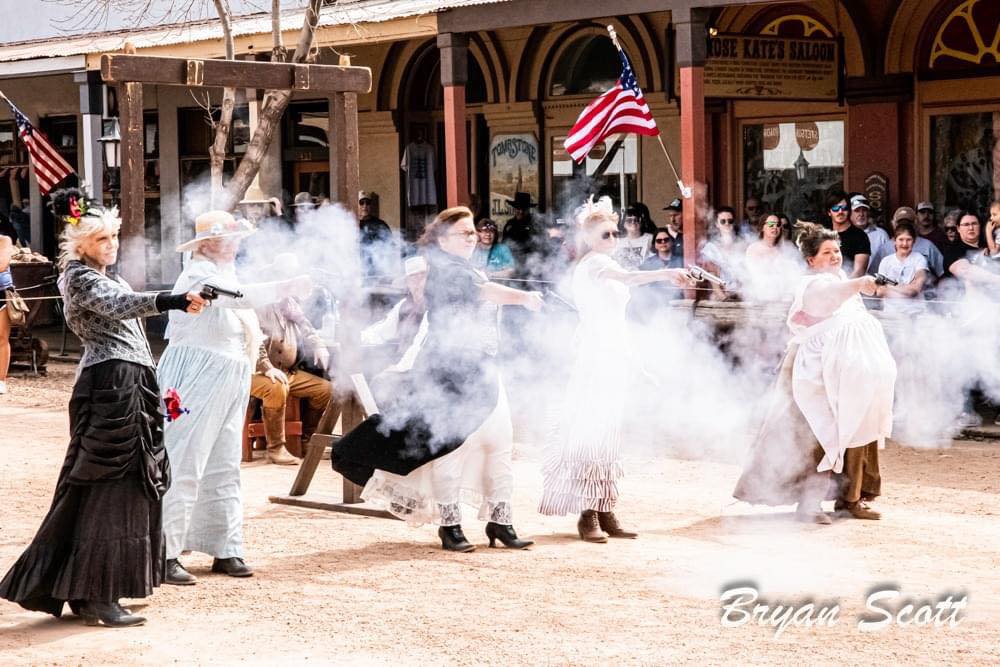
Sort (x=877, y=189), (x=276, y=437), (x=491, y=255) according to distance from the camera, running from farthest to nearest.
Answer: (x=877, y=189), (x=491, y=255), (x=276, y=437)

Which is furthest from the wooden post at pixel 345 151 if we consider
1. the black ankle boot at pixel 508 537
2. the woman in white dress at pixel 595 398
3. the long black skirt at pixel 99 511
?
the long black skirt at pixel 99 511

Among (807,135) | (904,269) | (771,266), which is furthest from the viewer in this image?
(807,135)

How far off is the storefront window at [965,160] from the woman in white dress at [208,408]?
914cm

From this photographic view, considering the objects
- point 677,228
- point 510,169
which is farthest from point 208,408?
point 510,169

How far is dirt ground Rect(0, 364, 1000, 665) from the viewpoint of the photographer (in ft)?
19.0

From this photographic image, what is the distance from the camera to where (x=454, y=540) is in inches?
301

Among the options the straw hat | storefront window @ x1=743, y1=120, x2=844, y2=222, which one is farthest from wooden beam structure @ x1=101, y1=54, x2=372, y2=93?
storefront window @ x1=743, y1=120, x2=844, y2=222

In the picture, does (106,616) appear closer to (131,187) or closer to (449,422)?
(449,422)

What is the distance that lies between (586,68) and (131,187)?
31.6 feet

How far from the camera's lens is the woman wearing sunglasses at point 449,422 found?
7.47 metres

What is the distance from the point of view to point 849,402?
8.19m

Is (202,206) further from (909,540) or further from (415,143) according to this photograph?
(909,540)

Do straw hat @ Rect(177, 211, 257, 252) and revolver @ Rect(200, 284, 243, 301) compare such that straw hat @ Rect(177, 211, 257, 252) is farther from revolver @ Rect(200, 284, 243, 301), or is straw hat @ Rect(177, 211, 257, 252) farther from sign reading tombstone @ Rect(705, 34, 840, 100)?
sign reading tombstone @ Rect(705, 34, 840, 100)

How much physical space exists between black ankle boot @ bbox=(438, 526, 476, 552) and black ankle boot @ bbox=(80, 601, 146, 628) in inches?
72.0
